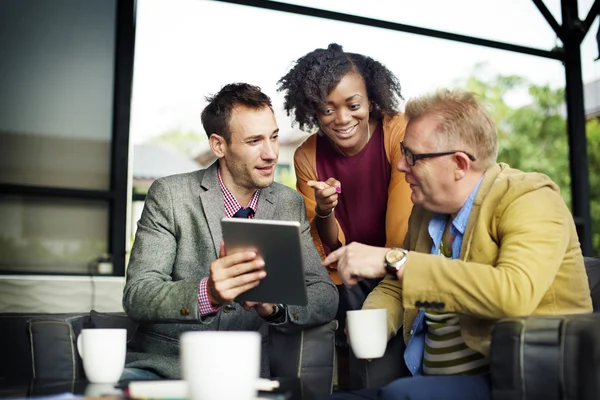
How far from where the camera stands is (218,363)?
0.94 metres

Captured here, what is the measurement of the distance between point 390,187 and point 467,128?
3.40 feet

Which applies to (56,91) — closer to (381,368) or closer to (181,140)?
(181,140)

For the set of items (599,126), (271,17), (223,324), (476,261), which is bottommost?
(223,324)

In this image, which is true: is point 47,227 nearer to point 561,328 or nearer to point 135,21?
point 135,21

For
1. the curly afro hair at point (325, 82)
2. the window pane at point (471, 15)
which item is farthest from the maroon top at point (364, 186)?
the window pane at point (471, 15)

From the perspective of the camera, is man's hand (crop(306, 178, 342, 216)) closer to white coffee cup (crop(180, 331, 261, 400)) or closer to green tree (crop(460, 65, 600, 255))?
white coffee cup (crop(180, 331, 261, 400))

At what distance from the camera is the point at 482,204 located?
171 cm

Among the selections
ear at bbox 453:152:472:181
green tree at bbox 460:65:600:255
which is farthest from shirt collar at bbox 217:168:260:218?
green tree at bbox 460:65:600:255

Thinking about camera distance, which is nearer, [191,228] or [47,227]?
[191,228]

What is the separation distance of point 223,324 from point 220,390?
3.80 feet

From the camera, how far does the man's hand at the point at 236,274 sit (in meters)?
1.68

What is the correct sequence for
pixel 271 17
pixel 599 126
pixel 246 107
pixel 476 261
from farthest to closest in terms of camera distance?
pixel 599 126 → pixel 271 17 → pixel 246 107 → pixel 476 261

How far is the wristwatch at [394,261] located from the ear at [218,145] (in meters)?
0.90

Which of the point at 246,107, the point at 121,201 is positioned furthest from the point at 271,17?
the point at 246,107
